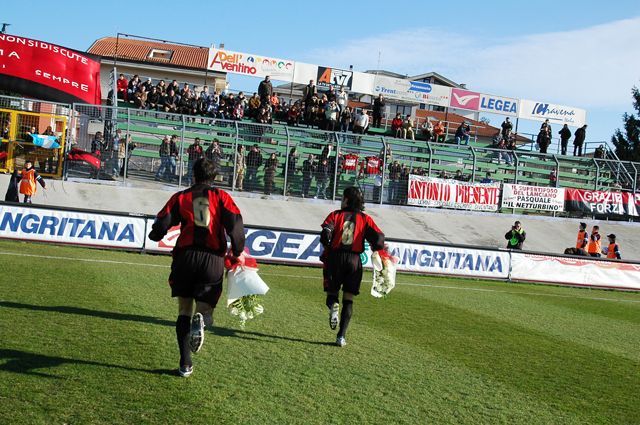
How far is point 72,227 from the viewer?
59.4ft

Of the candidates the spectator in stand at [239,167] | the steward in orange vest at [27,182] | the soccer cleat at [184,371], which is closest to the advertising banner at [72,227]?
the steward in orange vest at [27,182]

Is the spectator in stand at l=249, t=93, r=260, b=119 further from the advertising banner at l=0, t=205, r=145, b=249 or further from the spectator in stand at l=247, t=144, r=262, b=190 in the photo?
the advertising banner at l=0, t=205, r=145, b=249

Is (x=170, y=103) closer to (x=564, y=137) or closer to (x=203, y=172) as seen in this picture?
(x=564, y=137)

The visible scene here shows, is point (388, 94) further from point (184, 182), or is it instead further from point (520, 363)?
point (520, 363)

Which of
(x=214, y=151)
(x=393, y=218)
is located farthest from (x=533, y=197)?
(x=214, y=151)

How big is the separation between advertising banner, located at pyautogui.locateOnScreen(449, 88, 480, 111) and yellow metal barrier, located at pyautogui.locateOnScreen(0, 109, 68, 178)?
21.7 m

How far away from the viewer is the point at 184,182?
2603 centimetres

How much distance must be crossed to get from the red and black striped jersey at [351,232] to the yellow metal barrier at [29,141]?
17.8 meters

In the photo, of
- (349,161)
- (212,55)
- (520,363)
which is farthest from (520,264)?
(212,55)

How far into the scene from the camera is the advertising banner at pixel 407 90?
125 feet

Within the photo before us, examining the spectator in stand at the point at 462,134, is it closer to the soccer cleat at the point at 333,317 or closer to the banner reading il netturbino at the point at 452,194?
the banner reading il netturbino at the point at 452,194

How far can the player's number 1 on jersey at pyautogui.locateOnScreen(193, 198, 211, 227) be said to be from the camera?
6.52m

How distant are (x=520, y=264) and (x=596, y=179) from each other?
12.9m

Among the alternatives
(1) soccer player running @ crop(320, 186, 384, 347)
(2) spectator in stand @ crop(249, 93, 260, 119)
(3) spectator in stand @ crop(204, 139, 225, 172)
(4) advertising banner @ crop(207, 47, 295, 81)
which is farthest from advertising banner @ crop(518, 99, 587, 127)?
(1) soccer player running @ crop(320, 186, 384, 347)
